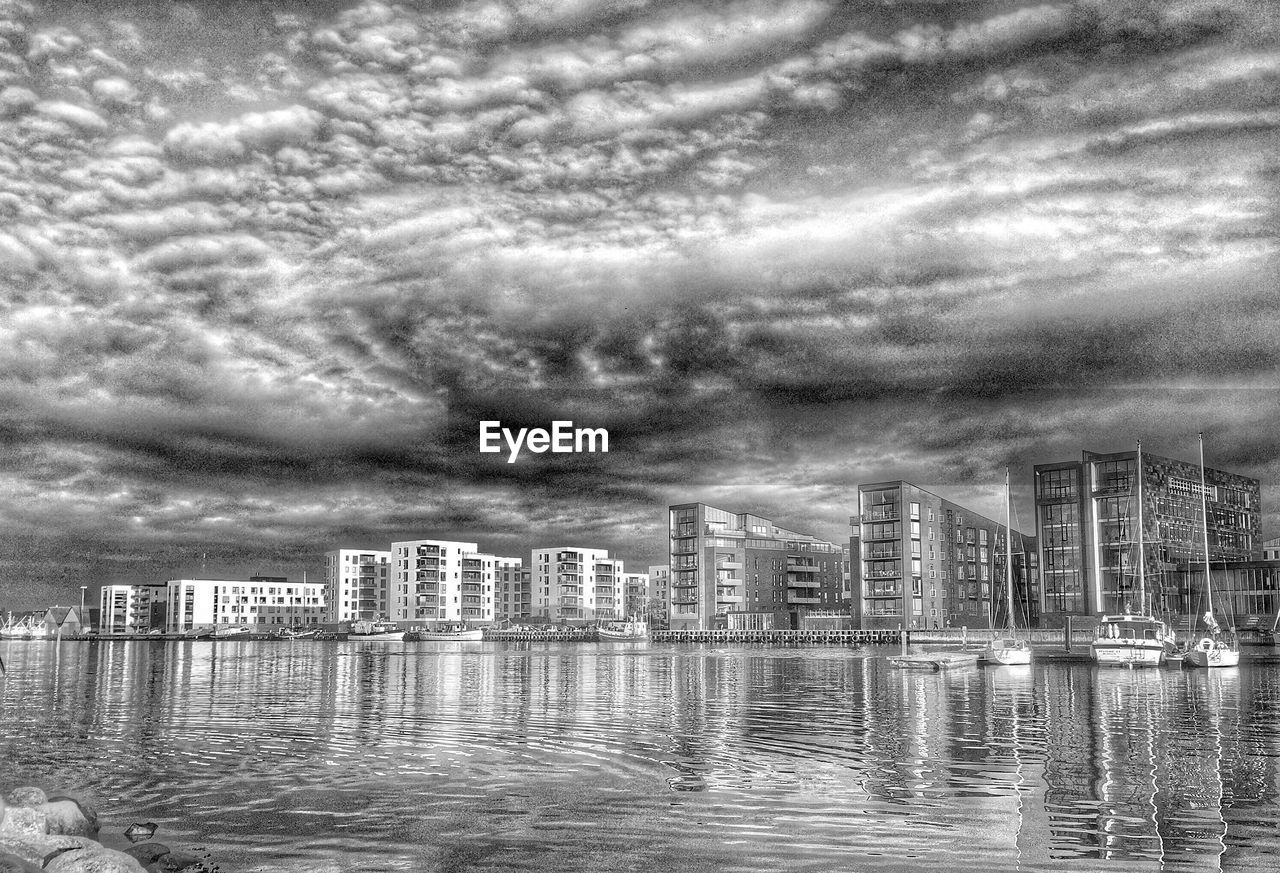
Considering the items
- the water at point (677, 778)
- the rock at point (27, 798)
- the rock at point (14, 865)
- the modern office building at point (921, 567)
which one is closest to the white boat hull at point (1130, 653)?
the water at point (677, 778)

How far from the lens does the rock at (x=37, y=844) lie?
14.8m

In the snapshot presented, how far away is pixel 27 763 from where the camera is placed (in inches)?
1061

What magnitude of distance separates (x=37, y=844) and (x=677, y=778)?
12107mm

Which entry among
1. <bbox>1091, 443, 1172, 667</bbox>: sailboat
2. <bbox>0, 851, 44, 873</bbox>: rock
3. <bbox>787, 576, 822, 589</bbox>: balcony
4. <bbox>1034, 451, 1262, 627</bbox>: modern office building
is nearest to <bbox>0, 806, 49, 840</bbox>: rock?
<bbox>0, 851, 44, 873</bbox>: rock

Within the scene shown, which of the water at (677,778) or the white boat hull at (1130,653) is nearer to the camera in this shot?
the water at (677,778)

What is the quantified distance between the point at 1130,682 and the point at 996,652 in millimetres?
18659

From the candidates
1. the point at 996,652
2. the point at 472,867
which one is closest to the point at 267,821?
the point at 472,867

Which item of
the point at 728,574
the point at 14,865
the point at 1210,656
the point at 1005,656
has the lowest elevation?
the point at 1005,656

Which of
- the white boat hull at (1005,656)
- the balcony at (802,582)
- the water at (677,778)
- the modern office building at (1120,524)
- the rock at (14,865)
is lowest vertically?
the white boat hull at (1005,656)

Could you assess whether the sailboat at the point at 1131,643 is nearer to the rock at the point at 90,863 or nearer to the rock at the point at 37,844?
the rock at the point at 37,844

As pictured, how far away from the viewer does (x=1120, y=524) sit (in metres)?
130

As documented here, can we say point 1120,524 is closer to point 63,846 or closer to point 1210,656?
point 1210,656

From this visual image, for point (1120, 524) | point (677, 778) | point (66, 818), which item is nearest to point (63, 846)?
point (66, 818)

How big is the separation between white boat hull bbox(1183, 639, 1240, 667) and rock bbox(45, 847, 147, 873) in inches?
2994
